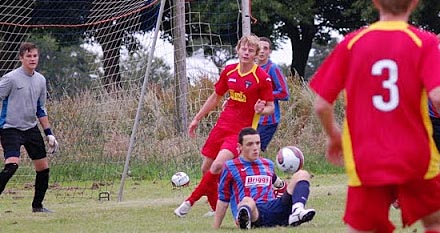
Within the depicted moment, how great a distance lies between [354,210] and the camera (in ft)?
15.5

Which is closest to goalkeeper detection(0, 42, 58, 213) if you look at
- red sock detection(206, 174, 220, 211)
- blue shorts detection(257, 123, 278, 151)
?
red sock detection(206, 174, 220, 211)

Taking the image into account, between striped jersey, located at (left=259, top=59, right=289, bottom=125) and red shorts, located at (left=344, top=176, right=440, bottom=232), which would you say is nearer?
red shorts, located at (left=344, top=176, right=440, bottom=232)

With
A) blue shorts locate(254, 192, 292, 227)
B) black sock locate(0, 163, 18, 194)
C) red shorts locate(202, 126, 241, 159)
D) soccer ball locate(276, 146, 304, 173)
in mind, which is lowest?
blue shorts locate(254, 192, 292, 227)

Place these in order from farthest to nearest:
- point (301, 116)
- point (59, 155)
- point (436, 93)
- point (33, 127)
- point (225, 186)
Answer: point (301, 116) → point (59, 155) → point (33, 127) → point (225, 186) → point (436, 93)

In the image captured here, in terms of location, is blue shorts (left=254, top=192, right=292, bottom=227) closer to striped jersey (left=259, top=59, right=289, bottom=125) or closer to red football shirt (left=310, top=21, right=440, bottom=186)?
striped jersey (left=259, top=59, right=289, bottom=125)

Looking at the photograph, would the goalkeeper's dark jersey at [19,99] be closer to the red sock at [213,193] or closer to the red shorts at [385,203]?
the red sock at [213,193]

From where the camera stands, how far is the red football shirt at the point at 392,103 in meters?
4.64

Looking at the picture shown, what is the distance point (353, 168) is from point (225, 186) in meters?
4.06

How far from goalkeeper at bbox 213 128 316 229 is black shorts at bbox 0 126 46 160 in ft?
9.67

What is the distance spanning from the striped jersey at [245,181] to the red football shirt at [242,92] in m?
0.94

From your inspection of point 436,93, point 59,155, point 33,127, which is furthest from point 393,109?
point 59,155

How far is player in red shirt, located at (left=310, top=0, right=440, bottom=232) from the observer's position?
15.2ft

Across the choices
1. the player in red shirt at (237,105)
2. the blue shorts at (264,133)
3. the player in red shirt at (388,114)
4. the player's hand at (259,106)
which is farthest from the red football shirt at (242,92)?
the player in red shirt at (388,114)

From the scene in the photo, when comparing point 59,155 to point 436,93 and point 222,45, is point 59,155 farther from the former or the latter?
point 436,93
